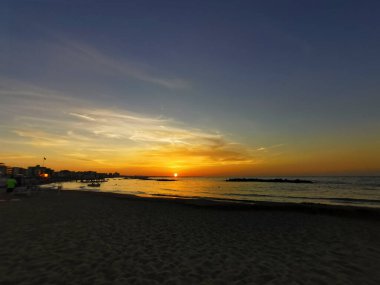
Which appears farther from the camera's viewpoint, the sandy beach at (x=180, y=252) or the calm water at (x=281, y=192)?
the calm water at (x=281, y=192)

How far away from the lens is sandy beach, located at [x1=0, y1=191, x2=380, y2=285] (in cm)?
774

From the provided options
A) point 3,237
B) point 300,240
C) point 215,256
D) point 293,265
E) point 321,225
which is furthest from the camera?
point 321,225

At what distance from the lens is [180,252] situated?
1022 centimetres

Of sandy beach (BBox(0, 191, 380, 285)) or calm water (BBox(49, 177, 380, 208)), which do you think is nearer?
sandy beach (BBox(0, 191, 380, 285))

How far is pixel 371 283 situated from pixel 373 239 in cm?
698

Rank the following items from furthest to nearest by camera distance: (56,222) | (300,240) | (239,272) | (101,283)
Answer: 1. (56,222)
2. (300,240)
3. (239,272)
4. (101,283)

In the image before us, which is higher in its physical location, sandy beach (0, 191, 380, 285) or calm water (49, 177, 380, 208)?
calm water (49, 177, 380, 208)

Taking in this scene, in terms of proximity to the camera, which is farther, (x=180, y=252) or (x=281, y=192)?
(x=281, y=192)

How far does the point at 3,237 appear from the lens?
1152 centimetres

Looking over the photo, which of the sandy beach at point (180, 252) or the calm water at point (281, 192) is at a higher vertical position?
the calm water at point (281, 192)

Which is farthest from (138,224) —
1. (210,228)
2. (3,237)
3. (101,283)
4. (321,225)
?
(321,225)

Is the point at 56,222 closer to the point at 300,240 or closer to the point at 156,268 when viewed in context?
the point at 156,268

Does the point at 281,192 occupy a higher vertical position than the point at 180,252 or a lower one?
higher

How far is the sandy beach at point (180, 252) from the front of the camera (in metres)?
7.74
